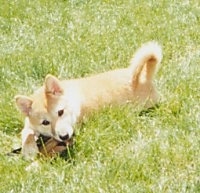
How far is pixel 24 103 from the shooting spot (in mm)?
3543

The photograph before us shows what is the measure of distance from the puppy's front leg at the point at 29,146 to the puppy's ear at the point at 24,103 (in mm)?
120

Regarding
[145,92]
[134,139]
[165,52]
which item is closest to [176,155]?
[134,139]

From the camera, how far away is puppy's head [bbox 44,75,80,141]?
3477 mm

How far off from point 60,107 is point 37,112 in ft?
0.39

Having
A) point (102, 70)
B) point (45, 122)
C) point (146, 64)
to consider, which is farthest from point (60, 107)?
point (102, 70)

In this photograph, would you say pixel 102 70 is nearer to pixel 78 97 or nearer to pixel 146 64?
pixel 146 64

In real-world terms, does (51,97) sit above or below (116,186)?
above

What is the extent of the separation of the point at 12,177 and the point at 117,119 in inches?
28.9

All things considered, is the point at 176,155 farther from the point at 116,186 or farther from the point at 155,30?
the point at 155,30

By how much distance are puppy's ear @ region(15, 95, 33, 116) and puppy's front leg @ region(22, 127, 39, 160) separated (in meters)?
0.12

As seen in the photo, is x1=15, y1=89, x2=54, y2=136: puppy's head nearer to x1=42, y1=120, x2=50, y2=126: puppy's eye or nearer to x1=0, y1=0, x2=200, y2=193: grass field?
x1=42, y1=120, x2=50, y2=126: puppy's eye

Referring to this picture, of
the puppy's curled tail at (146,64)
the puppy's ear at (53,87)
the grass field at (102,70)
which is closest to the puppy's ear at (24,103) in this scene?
the puppy's ear at (53,87)

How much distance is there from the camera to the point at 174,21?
5.17 metres

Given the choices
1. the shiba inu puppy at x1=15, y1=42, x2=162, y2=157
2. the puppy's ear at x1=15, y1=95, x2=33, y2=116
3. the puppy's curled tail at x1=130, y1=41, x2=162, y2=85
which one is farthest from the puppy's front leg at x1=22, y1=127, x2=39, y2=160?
the puppy's curled tail at x1=130, y1=41, x2=162, y2=85
